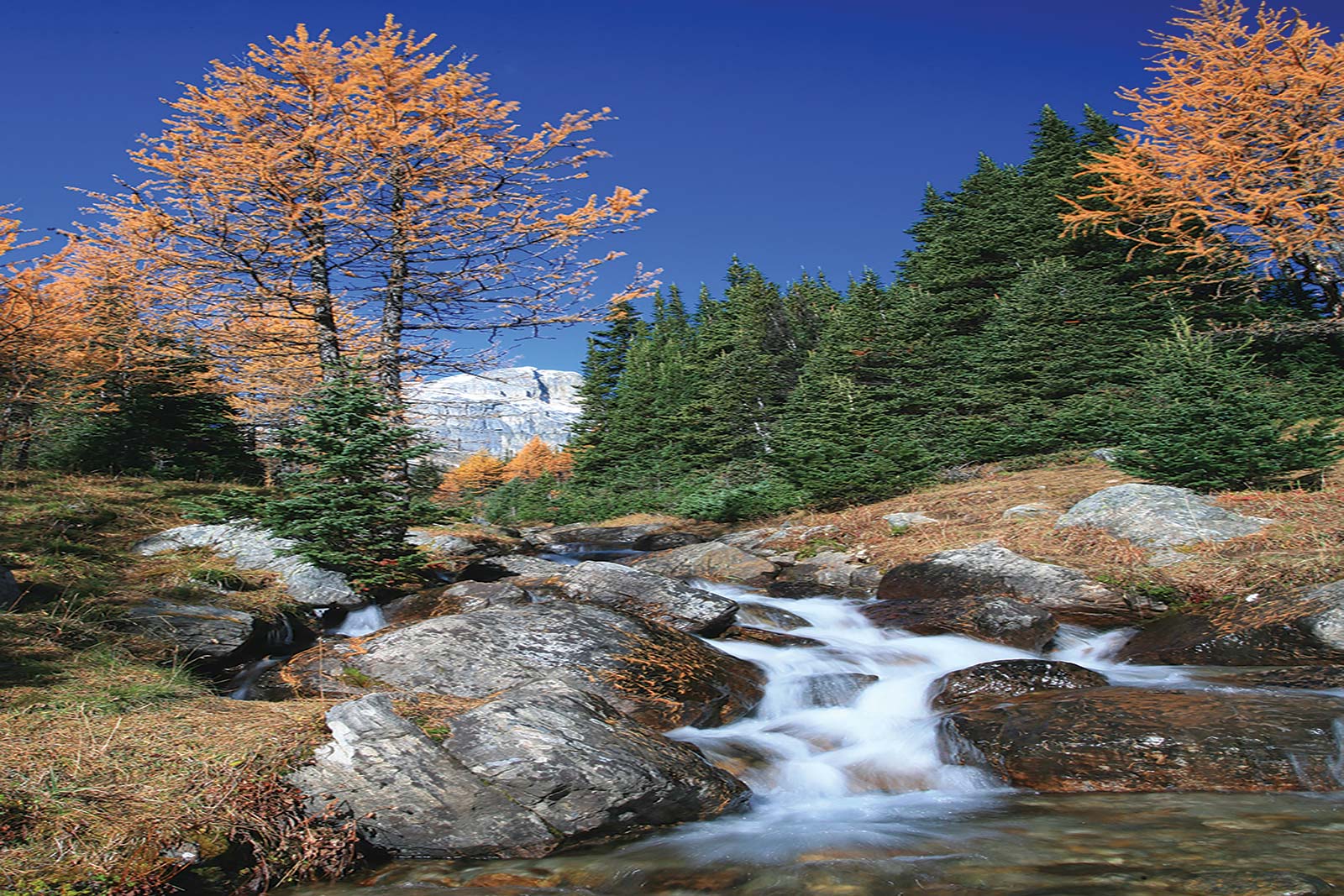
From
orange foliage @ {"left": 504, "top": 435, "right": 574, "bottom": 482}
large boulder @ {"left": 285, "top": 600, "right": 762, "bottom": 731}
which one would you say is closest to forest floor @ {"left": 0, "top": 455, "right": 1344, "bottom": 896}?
large boulder @ {"left": 285, "top": 600, "right": 762, "bottom": 731}

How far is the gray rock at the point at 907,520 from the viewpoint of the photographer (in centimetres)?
1202

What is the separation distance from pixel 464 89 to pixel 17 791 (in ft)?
29.2

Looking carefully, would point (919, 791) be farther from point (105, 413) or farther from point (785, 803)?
point (105, 413)

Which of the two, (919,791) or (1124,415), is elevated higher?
(1124,415)

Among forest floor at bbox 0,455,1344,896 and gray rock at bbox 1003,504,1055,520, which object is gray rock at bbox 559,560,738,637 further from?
gray rock at bbox 1003,504,1055,520

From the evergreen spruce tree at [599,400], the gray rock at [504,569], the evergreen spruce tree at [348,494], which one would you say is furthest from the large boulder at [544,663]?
the evergreen spruce tree at [599,400]

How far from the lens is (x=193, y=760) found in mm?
3156

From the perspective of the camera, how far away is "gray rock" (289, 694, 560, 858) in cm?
323

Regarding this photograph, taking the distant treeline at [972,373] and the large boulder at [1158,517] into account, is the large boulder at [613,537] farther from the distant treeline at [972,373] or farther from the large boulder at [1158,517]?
the large boulder at [1158,517]

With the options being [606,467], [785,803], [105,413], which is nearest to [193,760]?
[785,803]

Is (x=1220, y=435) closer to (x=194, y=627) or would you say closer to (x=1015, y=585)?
(x=1015, y=585)

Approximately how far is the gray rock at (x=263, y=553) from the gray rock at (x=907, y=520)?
8854 mm

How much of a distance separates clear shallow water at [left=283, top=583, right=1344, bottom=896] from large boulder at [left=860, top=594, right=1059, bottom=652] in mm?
1629

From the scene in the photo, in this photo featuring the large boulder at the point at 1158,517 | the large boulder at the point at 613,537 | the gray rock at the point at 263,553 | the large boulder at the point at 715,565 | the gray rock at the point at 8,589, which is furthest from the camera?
the large boulder at the point at 613,537
